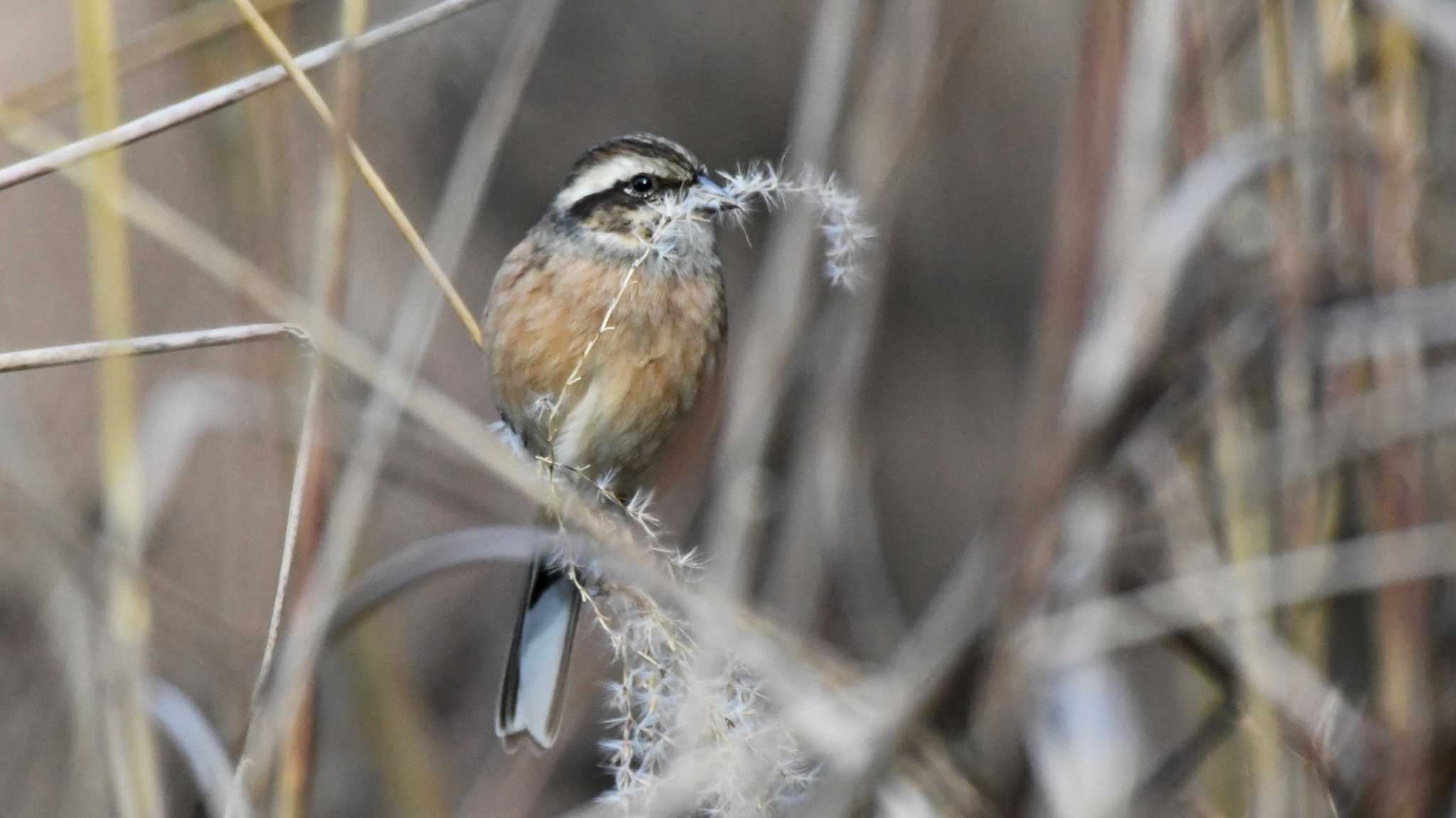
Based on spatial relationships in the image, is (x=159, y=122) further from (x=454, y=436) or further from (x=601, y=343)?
(x=601, y=343)

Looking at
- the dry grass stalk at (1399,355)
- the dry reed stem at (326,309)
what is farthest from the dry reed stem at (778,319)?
the dry grass stalk at (1399,355)

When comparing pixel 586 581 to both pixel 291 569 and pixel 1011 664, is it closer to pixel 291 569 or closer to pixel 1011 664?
pixel 291 569

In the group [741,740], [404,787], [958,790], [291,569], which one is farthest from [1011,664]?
[404,787]

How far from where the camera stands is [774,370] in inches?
86.2

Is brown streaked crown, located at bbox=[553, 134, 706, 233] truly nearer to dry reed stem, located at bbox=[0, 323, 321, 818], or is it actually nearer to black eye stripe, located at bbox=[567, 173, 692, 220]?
black eye stripe, located at bbox=[567, 173, 692, 220]

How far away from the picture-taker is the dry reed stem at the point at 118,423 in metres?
1.58

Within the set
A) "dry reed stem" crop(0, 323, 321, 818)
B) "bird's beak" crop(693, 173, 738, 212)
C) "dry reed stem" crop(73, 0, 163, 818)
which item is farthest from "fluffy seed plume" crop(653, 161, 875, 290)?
"dry reed stem" crop(73, 0, 163, 818)

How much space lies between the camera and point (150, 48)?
206 centimetres

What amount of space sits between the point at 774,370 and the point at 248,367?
1.11 meters

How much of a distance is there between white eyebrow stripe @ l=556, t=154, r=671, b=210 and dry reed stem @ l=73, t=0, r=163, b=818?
944mm

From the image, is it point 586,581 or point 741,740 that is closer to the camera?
point 741,740

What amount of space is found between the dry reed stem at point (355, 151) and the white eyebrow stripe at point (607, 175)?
0.66 meters

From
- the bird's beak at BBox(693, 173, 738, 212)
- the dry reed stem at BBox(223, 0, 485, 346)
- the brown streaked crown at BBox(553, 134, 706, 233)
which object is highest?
the brown streaked crown at BBox(553, 134, 706, 233)

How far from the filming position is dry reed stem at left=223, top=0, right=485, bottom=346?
1.53 m
